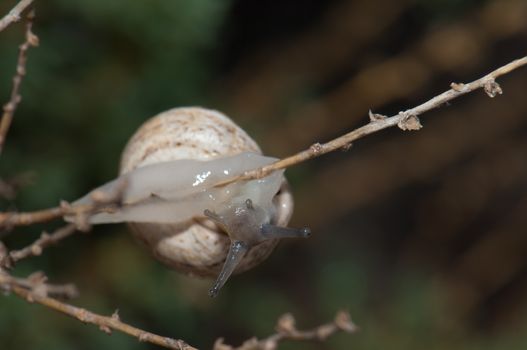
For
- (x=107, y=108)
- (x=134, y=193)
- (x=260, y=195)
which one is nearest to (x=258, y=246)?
(x=260, y=195)

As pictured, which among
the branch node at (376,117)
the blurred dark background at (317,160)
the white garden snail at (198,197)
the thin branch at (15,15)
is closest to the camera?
the branch node at (376,117)

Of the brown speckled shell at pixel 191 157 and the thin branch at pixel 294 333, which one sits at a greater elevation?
the brown speckled shell at pixel 191 157

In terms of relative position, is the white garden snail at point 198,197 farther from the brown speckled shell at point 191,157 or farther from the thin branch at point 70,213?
the thin branch at point 70,213

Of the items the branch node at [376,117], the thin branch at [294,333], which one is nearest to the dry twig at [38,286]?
the thin branch at [294,333]

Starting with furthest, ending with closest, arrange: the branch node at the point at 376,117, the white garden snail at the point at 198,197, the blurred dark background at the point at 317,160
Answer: the blurred dark background at the point at 317,160, the white garden snail at the point at 198,197, the branch node at the point at 376,117

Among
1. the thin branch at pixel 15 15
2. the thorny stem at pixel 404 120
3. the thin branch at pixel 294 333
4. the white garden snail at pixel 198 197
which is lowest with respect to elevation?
the thin branch at pixel 294 333
